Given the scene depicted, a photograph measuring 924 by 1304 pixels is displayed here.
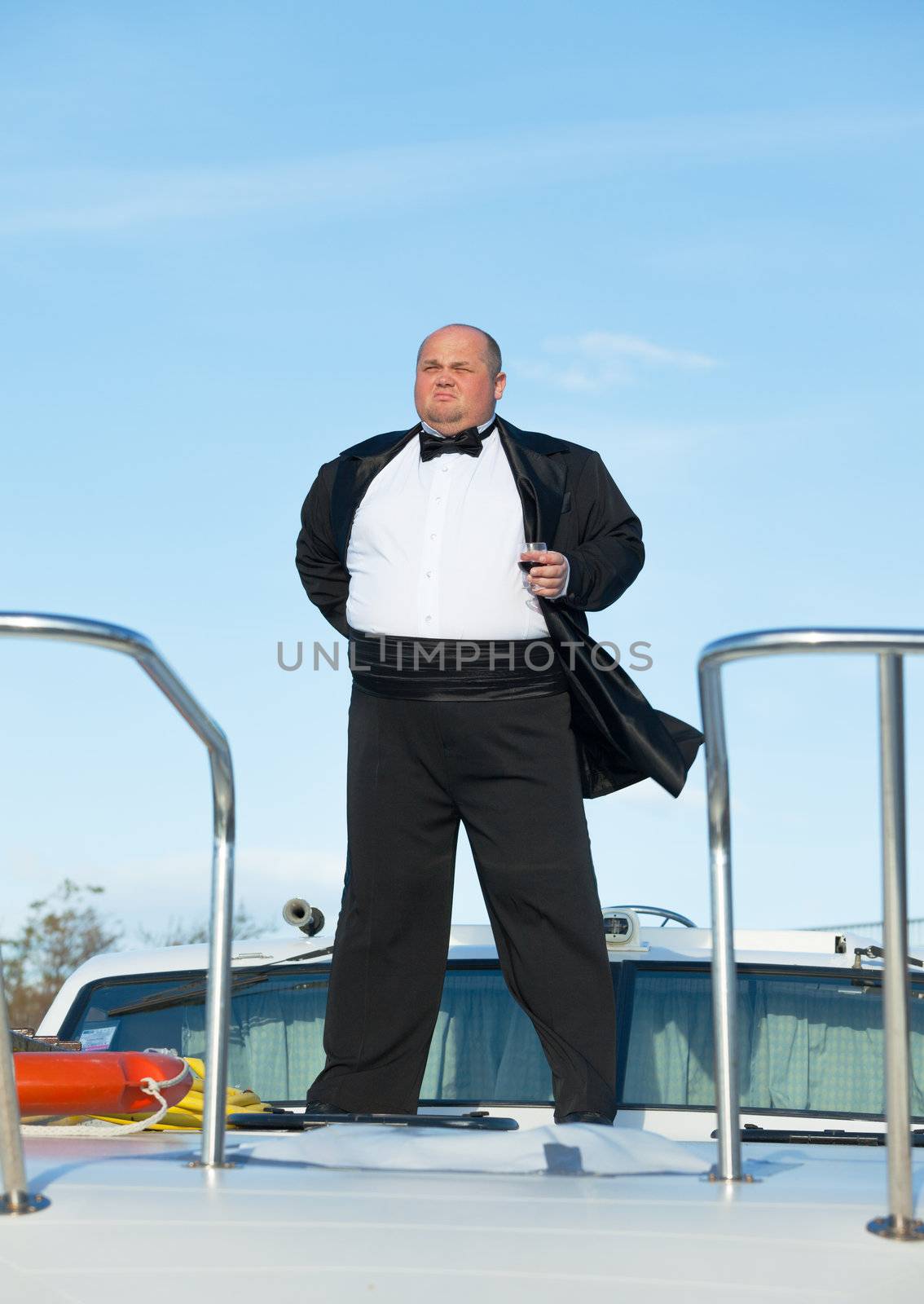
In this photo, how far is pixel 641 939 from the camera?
15.8ft

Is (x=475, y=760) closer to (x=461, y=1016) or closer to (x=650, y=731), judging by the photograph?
(x=650, y=731)

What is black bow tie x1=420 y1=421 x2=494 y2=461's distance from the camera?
152 inches

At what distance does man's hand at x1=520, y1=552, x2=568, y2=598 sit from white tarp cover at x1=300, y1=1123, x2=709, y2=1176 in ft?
4.04

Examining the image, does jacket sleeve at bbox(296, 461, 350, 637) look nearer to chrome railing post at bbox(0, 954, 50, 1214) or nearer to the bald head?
the bald head

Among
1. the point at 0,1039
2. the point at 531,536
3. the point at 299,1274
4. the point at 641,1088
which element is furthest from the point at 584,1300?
the point at 641,1088

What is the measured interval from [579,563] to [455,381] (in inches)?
21.5

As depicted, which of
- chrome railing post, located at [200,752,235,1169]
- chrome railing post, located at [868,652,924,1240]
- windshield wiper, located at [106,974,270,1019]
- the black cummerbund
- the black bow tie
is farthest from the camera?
windshield wiper, located at [106,974,270,1019]

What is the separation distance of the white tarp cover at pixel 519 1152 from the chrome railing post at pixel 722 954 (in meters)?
0.14

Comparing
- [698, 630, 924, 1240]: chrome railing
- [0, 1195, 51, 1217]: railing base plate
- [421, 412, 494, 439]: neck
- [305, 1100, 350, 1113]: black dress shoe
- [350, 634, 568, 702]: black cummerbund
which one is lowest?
[305, 1100, 350, 1113]: black dress shoe

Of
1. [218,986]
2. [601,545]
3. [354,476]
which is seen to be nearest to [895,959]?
[218,986]

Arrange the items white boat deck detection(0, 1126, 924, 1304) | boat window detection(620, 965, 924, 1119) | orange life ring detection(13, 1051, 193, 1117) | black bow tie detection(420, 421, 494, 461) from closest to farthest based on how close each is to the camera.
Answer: white boat deck detection(0, 1126, 924, 1304) → orange life ring detection(13, 1051, 193, 1117) → black bow tie detection(420, 421, 494, 461) → boat window detection(620, 965, 924, 1119)

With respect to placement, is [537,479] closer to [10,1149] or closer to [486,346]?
[486,346]

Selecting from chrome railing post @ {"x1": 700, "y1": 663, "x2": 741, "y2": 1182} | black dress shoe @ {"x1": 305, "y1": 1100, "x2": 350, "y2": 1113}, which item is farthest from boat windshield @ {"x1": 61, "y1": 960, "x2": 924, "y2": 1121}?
chrome railing post @ {"x1": 700, "y1": 663, "x2": 741, "y2": 1182}

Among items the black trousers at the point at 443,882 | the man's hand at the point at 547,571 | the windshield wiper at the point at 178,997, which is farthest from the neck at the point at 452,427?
the windshield wiper at the point at 178,997
